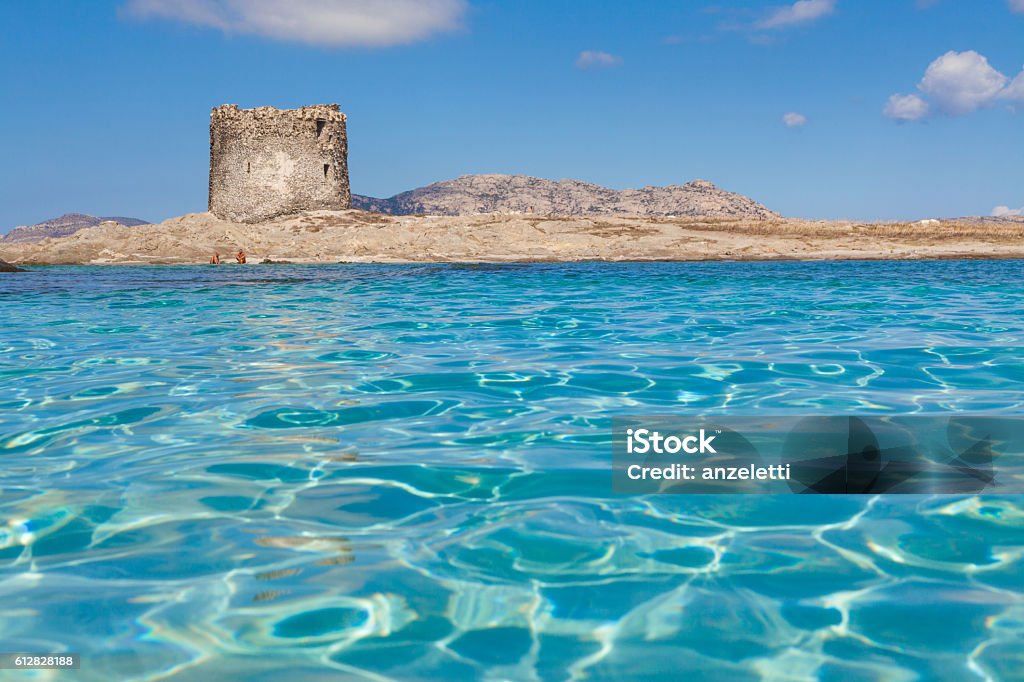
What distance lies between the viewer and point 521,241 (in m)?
27.6

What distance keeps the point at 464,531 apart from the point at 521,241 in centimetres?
2498

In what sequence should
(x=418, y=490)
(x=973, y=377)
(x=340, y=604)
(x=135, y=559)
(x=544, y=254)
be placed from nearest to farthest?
(x=340, y=604), (x=135, y=559), (x=418, y=490), (x=973, y=377), (x=544, y=254)

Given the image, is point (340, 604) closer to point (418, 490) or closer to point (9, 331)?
point (418, 490)

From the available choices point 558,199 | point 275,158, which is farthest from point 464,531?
point 558,199

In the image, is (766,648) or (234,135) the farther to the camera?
(234,135)

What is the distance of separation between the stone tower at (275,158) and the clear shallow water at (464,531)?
2615cm

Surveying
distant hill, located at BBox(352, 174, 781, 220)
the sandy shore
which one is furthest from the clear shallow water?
distant hill, located at BBox(352, 174, 781, 220)

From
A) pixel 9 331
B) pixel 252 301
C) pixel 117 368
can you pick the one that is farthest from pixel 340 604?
pixel 252 301

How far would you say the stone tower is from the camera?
31906 millimetres

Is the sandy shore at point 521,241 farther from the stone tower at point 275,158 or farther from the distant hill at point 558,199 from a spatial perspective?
the distant hill at point 558,199

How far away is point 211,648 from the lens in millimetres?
2160

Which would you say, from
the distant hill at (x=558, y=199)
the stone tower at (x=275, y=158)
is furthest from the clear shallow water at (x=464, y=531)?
the distant hill at (x=558, y=199)

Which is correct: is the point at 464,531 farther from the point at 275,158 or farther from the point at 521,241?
the point at 275,158

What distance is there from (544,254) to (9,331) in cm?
1865
